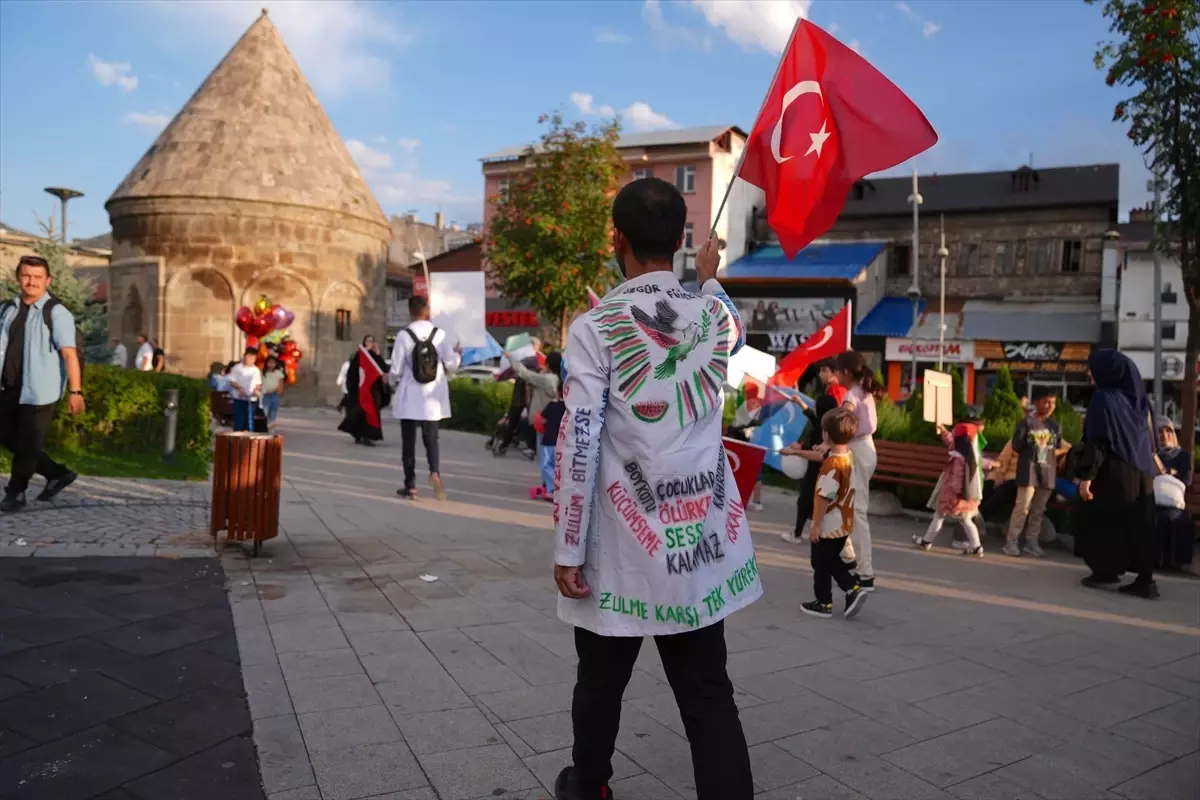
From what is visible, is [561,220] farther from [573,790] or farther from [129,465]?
[573,790]

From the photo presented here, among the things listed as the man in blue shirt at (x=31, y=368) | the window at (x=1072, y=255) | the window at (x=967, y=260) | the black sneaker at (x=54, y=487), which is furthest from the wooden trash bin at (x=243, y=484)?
the window at (x=1072, y=255)

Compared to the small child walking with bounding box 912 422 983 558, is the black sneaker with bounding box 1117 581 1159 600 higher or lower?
lower

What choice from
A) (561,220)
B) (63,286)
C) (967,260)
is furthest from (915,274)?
(63,286)

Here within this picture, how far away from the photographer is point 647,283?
2.79m

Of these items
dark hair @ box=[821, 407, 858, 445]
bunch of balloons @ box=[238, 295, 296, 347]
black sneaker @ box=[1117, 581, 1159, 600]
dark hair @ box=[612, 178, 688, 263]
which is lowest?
black sneaker @ box=[1117, 581, 1159, 600]

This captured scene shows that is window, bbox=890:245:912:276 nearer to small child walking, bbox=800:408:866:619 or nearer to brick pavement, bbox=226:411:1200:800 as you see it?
brick pavement, bbox=226:411:1200:800

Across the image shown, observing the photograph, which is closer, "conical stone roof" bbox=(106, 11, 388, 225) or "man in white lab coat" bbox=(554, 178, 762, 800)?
"man in white lab coat" bbox=(554, 178, 762, 800)

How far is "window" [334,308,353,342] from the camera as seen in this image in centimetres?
2530

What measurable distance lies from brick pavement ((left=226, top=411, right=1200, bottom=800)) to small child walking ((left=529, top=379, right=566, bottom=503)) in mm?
2889

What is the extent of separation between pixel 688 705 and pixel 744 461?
1.75m

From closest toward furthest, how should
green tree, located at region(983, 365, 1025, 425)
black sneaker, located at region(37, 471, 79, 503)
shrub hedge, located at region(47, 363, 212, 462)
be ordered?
black sneaker, located at region(37, 471, 79, 503) → shrub hedge, located at region(47, 363, 212, 462) → green tree, located at region(983, 365, 1025, 425)

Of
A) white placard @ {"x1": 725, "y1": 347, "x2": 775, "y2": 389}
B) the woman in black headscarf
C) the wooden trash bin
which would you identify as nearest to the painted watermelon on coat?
the wooden trash bin

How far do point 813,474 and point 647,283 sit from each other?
5.75 metres

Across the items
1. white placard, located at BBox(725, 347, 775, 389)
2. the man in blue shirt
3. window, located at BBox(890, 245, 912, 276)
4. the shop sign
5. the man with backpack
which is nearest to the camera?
the man in blue shirt
